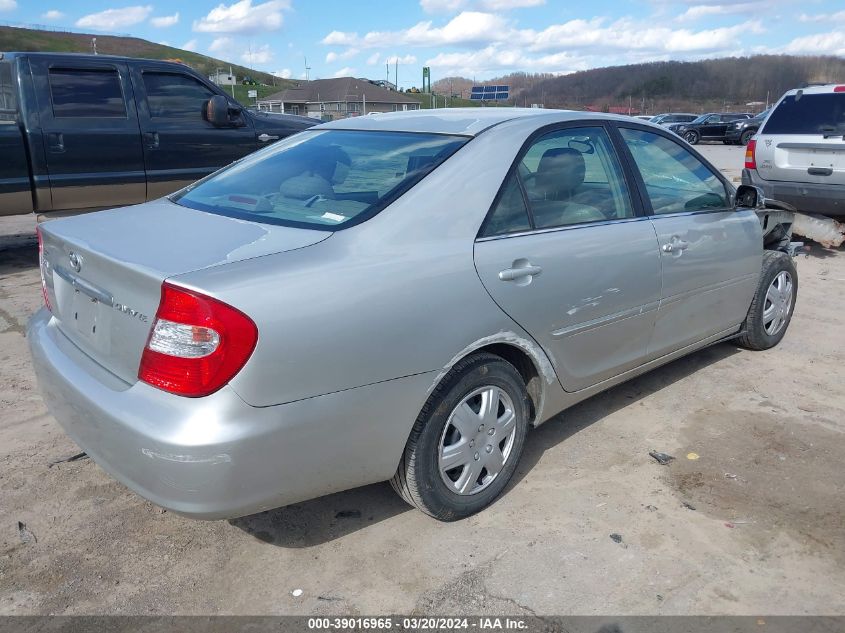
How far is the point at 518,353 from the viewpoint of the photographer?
3.05m

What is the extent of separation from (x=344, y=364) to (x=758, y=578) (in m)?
1.72

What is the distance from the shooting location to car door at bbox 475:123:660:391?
9.50ft

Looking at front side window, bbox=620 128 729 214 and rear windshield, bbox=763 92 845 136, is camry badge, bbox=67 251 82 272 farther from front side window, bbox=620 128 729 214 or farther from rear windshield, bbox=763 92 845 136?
rear windshield, bbox=763 92 845 136

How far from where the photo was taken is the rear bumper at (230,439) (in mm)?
2160

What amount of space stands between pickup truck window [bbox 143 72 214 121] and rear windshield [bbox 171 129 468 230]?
4589 mm

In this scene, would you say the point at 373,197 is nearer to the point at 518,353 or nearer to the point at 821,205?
the point at 518,353

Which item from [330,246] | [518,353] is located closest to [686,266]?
[518,353]

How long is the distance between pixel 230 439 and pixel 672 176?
9.63ft

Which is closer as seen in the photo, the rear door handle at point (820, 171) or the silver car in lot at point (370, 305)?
the silver car in lot at point (370, 305)

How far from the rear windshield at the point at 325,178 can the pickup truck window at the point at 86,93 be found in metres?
4.43

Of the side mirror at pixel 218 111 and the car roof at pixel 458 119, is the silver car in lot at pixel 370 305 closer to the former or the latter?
the car roof at pixel 458 119

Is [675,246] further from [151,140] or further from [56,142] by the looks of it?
[56,142]

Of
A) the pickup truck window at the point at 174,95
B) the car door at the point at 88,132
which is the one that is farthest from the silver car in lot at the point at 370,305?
the pickup truck window at the point at 174,95

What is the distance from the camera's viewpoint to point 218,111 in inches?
307
